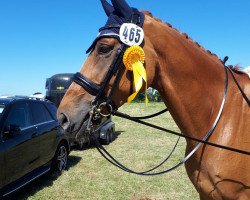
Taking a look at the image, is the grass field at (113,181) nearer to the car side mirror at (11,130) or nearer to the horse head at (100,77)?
the car side mirror at (11,130)

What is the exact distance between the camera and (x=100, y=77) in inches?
98.0

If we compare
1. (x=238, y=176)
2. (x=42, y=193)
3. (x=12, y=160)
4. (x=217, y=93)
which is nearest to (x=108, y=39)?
(x=217, y=93)

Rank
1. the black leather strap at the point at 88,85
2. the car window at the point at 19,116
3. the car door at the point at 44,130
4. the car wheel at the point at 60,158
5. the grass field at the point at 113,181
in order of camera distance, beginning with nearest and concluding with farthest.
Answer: the black leather strap at the point at 88,85 < the car window at the point at 19,116 < the grass field at the point at 113,181 < the car door at the point at 44,130 < the car wheel at the point at 60,158

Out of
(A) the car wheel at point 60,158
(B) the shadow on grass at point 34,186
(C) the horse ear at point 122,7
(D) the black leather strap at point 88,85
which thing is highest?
(C) the horse ear at point 122,7

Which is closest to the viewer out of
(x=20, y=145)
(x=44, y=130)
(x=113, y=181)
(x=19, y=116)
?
(x=20, y=145)

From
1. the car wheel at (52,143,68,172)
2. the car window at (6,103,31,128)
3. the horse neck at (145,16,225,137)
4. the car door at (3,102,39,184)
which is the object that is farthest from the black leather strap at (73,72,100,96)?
the car wheel at (52,143,68,172)

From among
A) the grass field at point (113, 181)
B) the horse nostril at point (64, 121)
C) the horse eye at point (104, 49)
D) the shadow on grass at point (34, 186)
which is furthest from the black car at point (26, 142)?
the horse eye at point (104, 49)

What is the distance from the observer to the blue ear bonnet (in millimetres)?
2523

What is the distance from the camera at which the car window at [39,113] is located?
293 inches

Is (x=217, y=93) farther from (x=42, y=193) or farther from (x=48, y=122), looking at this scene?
(x=48, y=122)

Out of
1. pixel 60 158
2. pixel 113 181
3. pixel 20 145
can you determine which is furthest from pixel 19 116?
pixel 113 181

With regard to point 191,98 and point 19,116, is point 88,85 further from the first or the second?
point 19,116

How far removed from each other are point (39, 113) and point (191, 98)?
556 cm

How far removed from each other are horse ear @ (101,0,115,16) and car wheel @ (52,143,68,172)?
6.01 meters
